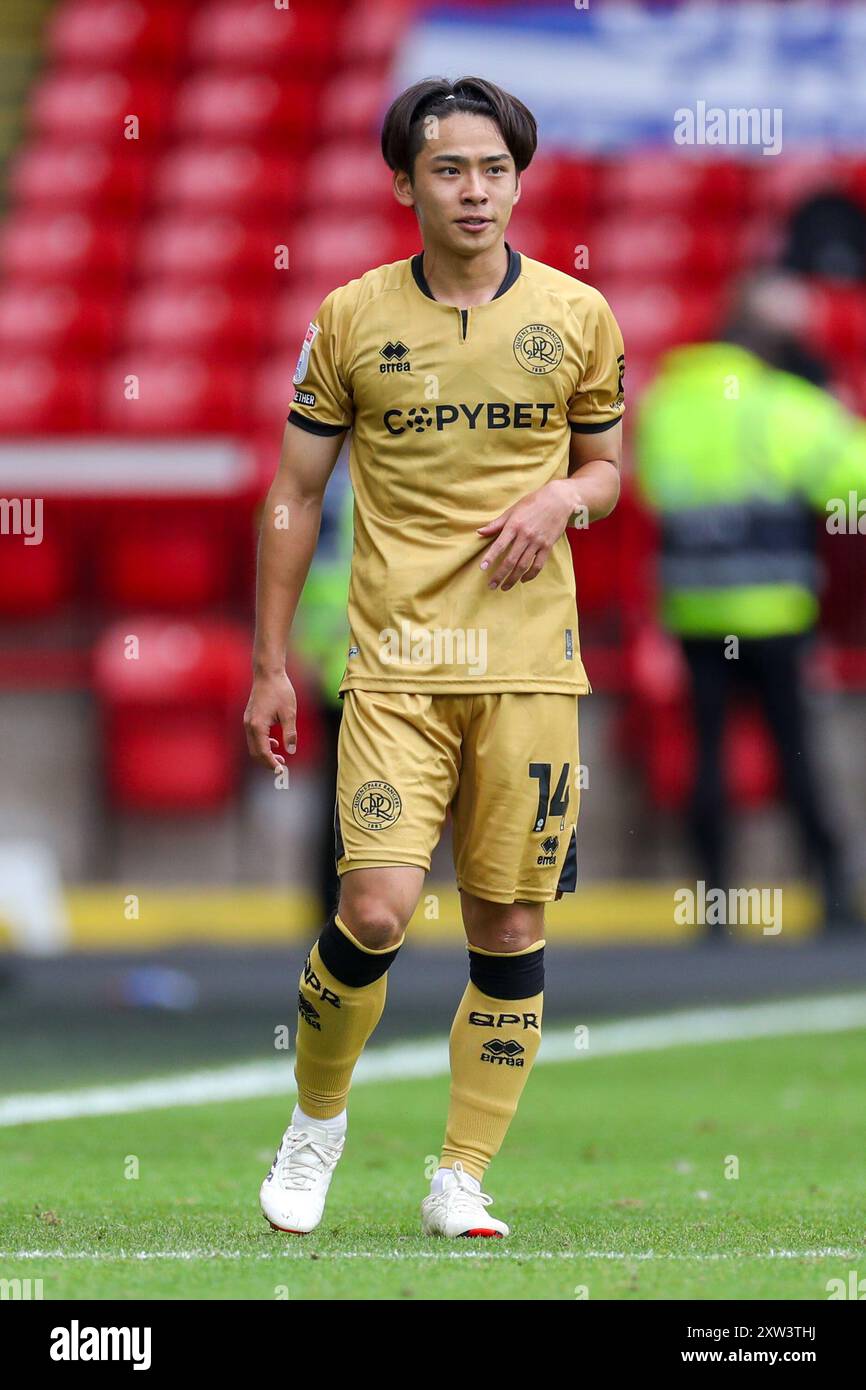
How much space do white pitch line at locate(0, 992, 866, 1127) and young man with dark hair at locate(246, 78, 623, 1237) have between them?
67.9 inches

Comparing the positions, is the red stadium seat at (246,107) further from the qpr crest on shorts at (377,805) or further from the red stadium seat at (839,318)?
the qpr crest on shorts at (377,805)

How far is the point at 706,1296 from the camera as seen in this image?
3275 millimetres

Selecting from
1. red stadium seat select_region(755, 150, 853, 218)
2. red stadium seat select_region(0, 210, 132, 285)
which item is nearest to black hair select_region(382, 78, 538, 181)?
red stadium seat select_region(755, 150, 853, 218)

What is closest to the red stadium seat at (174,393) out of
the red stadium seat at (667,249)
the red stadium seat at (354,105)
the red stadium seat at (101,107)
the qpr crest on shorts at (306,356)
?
the red stadium seat at (667,249)

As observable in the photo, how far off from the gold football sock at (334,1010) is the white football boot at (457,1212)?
0.70 ft

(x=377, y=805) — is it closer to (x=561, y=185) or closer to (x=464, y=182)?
(x=464, y=182)

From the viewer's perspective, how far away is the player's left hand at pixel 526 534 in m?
3.82

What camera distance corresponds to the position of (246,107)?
1369 centimetres

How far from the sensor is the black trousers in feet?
27.5

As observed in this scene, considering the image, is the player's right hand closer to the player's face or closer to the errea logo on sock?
the errea logo on sock

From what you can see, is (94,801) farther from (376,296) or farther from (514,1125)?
(376,296)

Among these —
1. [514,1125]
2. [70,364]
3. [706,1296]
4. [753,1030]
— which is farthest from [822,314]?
[706,1296]

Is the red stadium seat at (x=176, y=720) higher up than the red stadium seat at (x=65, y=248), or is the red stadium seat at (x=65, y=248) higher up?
the red stadium seat at (x=65, y=248)
